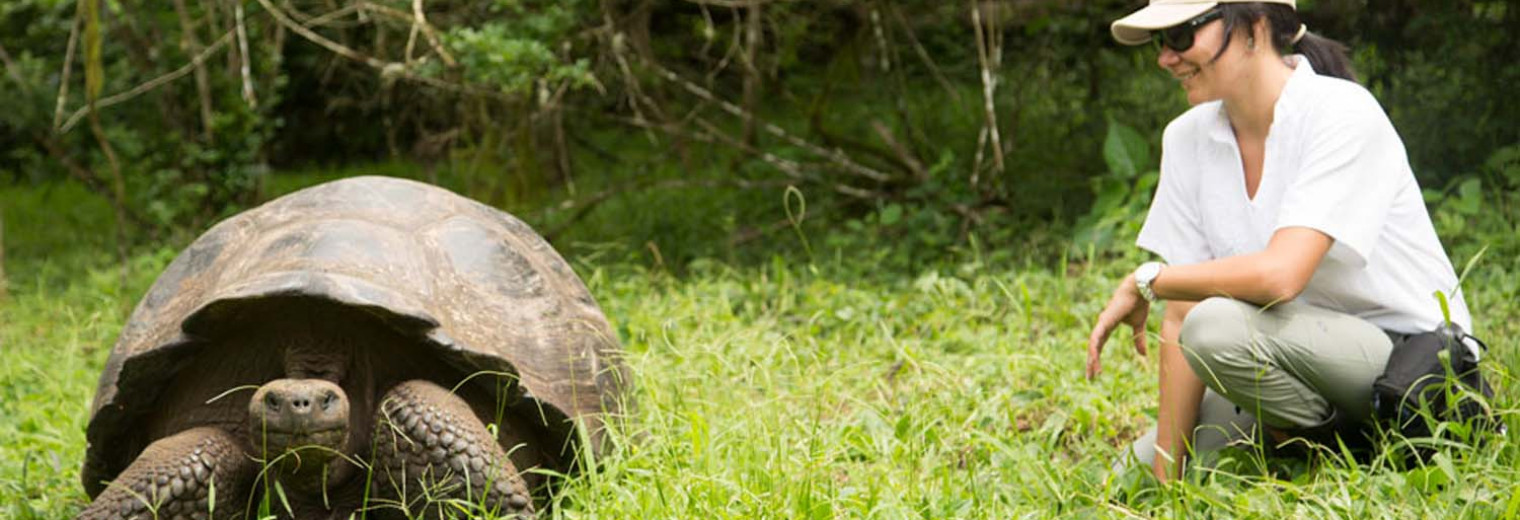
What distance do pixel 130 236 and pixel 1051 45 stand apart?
4.16 m

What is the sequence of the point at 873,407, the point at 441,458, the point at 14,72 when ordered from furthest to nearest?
the point at 14,72
the point at 873,407
the point at 441,458

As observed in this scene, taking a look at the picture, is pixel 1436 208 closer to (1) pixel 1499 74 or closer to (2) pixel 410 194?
(1) pixel 1499 74

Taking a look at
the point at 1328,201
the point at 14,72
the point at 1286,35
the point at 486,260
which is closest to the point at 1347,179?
the point at 1328,201

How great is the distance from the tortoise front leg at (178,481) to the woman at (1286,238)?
148cm

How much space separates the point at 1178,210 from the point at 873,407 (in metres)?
0.69

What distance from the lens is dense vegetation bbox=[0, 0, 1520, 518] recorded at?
2.68 metres

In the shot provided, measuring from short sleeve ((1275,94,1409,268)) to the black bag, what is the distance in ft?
0.57

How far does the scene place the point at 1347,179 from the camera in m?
2.47

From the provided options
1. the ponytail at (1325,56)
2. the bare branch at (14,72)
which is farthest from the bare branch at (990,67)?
the bare branch at (14,72)

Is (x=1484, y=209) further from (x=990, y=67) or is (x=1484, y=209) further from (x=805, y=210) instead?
(x=805, y=210)

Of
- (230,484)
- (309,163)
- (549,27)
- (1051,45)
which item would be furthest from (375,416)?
(309,163)

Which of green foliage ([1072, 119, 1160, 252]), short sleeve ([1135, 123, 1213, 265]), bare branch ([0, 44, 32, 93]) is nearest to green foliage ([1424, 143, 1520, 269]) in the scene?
green foliage ([1072, 119, 1160, 252])

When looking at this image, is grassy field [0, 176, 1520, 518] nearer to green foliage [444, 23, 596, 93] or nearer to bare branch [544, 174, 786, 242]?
bare branch [544, 174, 786, 242]

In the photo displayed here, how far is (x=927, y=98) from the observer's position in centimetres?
668
